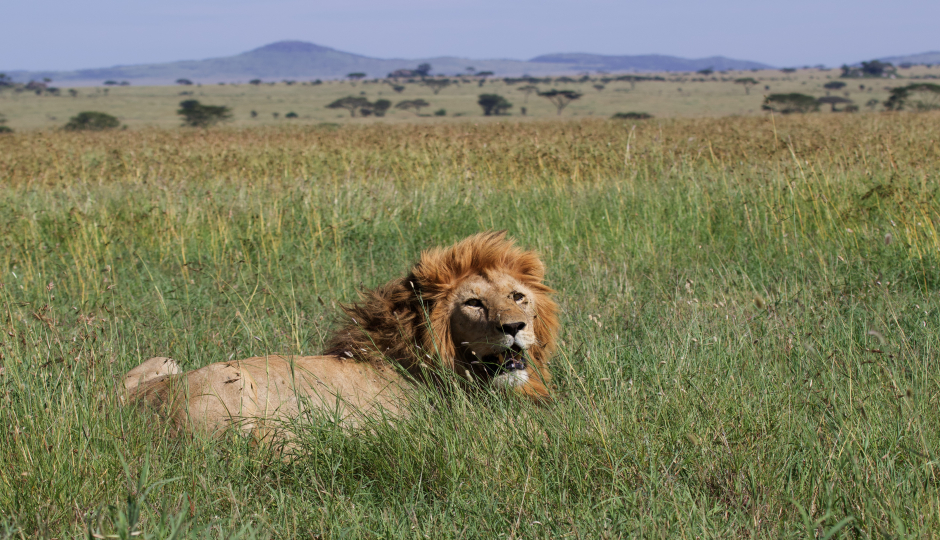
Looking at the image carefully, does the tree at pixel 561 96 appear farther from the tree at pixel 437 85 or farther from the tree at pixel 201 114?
the tree at pixel 437 85

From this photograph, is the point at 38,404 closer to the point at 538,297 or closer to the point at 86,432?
the point at 86,432

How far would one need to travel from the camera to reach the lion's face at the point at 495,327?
→ 10.3 feet

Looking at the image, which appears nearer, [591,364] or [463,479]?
[463,479]

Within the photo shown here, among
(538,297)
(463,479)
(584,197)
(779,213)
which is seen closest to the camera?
(463,479)

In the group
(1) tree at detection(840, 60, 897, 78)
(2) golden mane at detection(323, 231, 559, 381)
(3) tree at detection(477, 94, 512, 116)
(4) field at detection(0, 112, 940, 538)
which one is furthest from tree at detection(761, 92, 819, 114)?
(1) tree at detection(840, 60, 897, 78)

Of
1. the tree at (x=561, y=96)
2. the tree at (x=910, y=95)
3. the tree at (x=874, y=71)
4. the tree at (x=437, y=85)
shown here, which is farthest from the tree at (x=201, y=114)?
the tree at (x=874, y=71)

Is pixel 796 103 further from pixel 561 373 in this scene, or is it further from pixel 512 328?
pixel 512 328

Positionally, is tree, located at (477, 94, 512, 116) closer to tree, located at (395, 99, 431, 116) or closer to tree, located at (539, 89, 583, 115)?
tree, located at (539, 89, 583, 115)

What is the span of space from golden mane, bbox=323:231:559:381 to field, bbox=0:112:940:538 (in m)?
0.35

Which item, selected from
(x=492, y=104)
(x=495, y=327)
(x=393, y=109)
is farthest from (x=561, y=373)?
(x=393, y=109)

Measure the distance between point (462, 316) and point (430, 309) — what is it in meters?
0.16

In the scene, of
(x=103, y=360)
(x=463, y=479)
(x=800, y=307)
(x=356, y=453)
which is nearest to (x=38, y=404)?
(x=103, y=360)

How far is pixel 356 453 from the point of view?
108 inches

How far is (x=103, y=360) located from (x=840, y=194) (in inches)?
242
